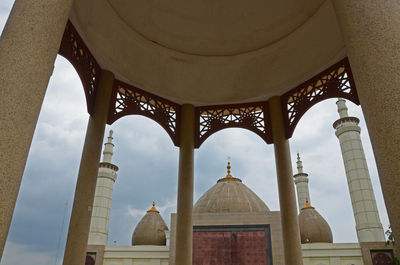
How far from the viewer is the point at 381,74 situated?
2.65 m

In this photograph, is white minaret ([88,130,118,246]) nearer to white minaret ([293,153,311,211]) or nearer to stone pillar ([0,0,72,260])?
white minaret ([293,153,311,211])

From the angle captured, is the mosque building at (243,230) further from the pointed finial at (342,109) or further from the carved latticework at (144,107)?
the carved latticework at (144,107)

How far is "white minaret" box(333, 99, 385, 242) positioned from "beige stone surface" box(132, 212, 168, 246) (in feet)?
54.1

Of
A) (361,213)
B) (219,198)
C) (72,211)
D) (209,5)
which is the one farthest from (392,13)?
(361,213)

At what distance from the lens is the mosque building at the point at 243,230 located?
69.2 feet

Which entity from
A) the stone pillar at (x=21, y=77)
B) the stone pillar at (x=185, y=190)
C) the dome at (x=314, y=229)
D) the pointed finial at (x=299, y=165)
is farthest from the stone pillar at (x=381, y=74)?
the pointed finial at (x=299, y=165)

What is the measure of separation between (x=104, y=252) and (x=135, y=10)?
914 inches

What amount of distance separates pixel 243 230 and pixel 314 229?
899cm

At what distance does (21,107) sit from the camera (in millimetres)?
2719

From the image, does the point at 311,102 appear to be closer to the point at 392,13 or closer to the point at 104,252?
the point at 392,13

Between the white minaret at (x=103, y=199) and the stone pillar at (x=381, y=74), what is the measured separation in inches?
1133

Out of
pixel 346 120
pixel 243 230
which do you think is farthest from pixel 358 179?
pixel 243 230

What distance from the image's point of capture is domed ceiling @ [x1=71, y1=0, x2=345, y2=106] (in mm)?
8023

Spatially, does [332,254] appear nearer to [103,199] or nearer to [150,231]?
[150,231]
